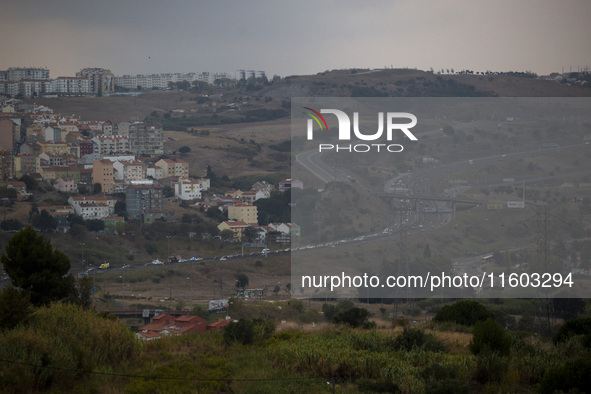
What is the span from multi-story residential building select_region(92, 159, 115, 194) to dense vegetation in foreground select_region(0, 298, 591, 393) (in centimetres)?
2430

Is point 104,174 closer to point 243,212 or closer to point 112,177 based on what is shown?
point 112,177

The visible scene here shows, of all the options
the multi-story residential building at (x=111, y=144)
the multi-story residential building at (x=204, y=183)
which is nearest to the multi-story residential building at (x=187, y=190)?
the multi-story residential building at (x=204, y=183)

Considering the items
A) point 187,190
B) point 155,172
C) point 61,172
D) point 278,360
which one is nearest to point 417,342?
point 278,360

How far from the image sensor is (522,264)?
12.9 m

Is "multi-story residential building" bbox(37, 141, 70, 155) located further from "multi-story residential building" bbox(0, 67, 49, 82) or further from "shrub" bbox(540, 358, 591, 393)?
"shrub" bbox(540, 358, 591, 393)

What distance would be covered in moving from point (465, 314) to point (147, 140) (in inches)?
1185

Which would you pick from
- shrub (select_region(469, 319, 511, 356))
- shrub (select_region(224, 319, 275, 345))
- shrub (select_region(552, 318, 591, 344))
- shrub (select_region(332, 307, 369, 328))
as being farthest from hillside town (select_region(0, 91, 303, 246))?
shrub (select_region(469, 319, 511, 356))

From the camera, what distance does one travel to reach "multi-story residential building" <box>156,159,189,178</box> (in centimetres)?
3083

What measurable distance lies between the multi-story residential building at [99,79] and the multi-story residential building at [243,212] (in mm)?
28168

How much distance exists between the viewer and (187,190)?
92.5 feet

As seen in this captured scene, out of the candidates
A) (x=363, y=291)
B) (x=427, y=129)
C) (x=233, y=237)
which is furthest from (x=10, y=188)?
(x=363, y=291)

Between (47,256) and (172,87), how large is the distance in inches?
2043

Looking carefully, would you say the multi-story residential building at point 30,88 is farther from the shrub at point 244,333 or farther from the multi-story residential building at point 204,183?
the shrub at point 244,333

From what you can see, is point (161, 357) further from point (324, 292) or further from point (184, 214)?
point (184, 214)
